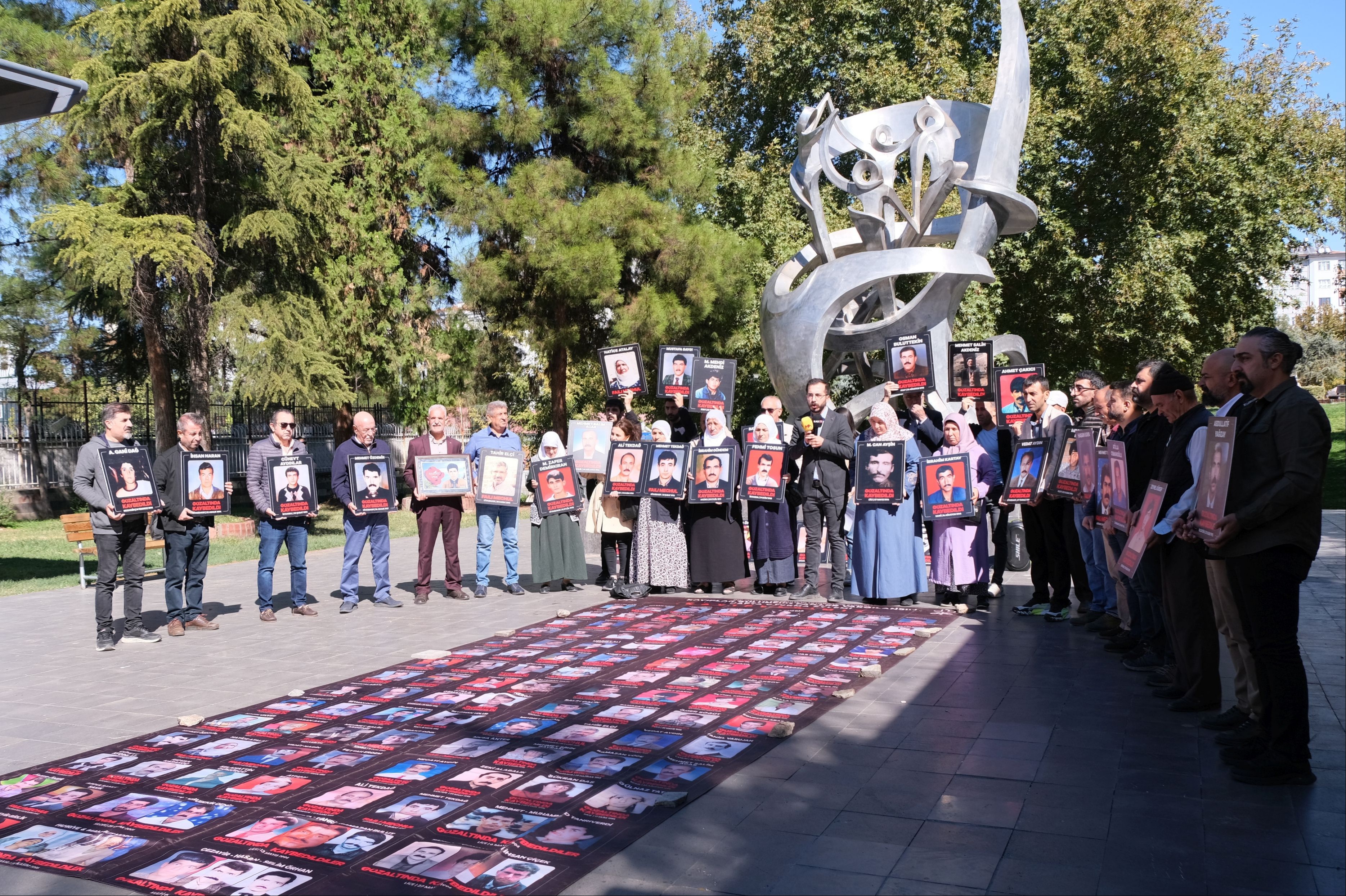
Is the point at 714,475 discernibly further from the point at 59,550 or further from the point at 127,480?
the point at 59,550

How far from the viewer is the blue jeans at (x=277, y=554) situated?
9.85 metres

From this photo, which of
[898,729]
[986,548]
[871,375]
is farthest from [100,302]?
[898,729]

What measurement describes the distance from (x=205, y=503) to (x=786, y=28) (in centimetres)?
2567

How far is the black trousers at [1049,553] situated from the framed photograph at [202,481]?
23.2 ft

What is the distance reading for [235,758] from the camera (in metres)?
5.39

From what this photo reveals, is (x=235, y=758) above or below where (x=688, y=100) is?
below

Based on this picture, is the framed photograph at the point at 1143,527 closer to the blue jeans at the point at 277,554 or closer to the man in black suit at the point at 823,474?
the man in black suit at the point at 823,474

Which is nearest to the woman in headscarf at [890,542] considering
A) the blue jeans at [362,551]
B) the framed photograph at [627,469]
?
the framed photograph at [627,469]

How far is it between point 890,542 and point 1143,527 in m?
3.64

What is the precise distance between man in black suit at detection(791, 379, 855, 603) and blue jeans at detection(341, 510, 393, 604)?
4.19 m

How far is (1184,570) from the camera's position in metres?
5.91

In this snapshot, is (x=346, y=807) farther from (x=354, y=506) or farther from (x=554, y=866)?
(x=354, y=506)

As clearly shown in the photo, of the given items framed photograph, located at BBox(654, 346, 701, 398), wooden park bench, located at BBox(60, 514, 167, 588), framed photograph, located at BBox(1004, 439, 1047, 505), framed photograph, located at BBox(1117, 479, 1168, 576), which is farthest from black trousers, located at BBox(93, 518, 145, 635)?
framed photograph, located at BBox(1117, 479, 1168, 576)

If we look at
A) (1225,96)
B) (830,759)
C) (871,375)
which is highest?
(1225,96)
